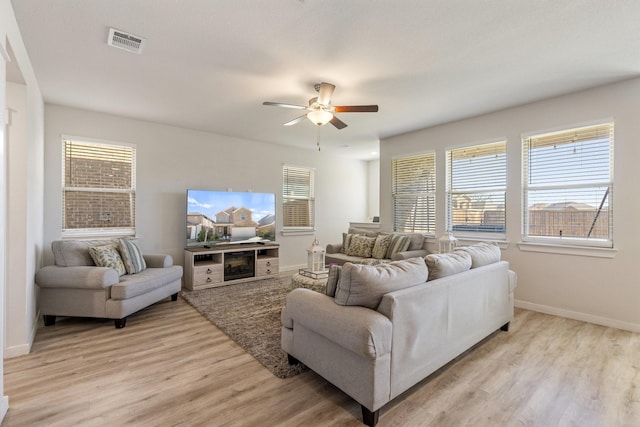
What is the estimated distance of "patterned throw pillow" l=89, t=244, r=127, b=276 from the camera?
3.36 m

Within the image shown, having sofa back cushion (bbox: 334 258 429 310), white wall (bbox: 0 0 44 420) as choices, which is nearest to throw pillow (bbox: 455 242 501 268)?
sofa back cushion (bbox: 334 258 429 310)

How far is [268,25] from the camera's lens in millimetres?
2232

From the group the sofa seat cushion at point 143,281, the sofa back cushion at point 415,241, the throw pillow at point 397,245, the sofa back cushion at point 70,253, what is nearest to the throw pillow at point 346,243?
the throw pillow at point 397,245

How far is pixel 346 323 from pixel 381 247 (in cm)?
317

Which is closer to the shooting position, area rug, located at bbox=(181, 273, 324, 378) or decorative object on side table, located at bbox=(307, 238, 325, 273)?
area rug, located at bbox=(181, 273, 324, 378)

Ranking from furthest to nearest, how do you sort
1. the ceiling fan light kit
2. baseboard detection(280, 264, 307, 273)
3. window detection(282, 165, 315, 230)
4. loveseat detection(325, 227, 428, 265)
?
window detection(282, 165, 315, 230) < baseboard detection(280, 264, 307, 273) < loveseat detection(325, 227, 428, 265) < the ceiling fan light kit

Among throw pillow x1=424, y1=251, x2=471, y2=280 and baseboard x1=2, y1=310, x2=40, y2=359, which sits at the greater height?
throw pillow x1=424, y1=251, x2=471, y2=280

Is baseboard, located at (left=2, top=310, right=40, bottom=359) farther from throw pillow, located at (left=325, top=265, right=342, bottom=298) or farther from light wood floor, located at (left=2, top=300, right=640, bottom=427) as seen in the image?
throw pillow, located at (left=325, top=265, right=342, bottom=298)

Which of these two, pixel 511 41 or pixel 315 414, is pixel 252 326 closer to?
pixel 315 414

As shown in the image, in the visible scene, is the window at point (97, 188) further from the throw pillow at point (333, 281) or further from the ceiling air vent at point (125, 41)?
the throw pillow at point (333, 281)

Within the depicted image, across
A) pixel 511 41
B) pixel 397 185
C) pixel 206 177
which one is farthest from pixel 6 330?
pixel 397 185

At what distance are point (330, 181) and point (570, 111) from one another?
4361mm

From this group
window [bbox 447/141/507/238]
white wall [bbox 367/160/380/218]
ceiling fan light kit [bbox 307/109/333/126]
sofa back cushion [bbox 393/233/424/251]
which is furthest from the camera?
white wall [bbox 367/160/380/218]

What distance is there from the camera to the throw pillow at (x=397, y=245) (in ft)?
15.3
